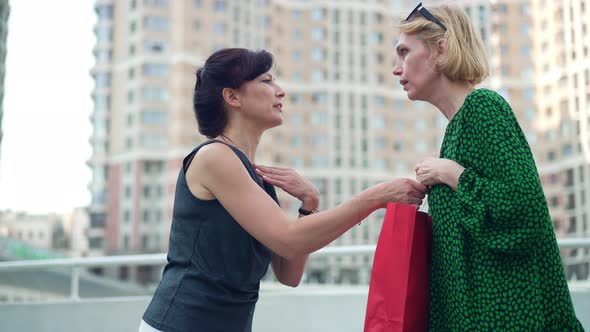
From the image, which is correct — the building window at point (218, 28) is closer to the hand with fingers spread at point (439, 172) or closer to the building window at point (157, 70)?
the building window at point (157, 70)

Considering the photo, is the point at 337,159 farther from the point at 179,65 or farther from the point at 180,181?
the point at 180,181

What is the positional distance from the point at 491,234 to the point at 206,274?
0.78 m

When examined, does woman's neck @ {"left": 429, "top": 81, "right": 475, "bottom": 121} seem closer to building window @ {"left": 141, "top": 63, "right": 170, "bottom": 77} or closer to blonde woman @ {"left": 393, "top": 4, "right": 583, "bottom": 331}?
blonde woman @ {"left": 393, "top": 4, "right": 583, "bottom": 331}

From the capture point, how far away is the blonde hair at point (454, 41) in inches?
89.0

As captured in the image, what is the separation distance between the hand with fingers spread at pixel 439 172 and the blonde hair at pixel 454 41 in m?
0.33

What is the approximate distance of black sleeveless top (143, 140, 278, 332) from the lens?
2.07 meters

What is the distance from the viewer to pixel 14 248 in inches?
1441

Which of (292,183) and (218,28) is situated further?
(218,28)

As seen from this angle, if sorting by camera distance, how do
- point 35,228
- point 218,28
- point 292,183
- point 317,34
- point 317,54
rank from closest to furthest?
point 292,183, point 218,28, point 317,54, point 317,34, point 35,228

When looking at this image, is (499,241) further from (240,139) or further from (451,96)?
(240,139)

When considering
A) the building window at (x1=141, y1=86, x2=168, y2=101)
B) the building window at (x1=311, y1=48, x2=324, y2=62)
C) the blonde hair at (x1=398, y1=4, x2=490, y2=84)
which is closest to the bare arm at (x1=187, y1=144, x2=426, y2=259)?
Answer: the blonde hair at (x1=398, y1=4, x2=490, y2=84)

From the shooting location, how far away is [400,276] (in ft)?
6.86

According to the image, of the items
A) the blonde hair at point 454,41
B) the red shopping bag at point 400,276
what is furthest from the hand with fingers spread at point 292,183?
the blonde hair at point 454,41

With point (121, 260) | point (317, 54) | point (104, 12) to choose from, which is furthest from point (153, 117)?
point (121, 260)
